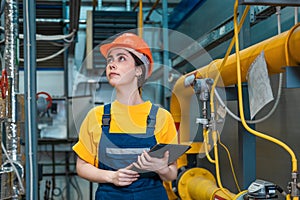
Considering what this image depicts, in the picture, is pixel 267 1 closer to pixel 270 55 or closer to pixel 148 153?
pixel 270 55

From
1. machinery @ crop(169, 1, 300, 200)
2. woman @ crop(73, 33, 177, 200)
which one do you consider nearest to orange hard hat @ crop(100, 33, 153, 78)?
woman @ crop(73, 33, 177, 200)

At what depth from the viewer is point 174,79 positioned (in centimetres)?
209

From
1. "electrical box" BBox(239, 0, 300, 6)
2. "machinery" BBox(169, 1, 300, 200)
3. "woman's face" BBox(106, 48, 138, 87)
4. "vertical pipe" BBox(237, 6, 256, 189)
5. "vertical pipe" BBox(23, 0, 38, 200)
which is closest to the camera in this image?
"electrical box" BBox(239, 0, 300, 6)

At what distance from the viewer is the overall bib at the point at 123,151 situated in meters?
1.21

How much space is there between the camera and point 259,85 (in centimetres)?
113

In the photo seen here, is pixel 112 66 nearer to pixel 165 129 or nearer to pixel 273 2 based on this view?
pixel 165 129

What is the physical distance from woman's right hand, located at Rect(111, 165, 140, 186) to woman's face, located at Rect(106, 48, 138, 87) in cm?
24

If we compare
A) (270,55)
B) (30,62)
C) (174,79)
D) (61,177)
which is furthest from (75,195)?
(270,55)

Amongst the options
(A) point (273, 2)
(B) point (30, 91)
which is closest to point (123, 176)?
(B) point (30, 91)

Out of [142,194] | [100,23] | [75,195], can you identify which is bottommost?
[75,195]

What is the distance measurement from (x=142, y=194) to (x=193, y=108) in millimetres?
537

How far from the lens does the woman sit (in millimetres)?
1196

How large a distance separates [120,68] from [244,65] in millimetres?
424

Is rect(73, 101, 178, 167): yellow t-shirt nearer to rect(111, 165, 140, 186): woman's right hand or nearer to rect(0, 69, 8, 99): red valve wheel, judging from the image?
rect(111, 165, 140, 186): woman's right hand
